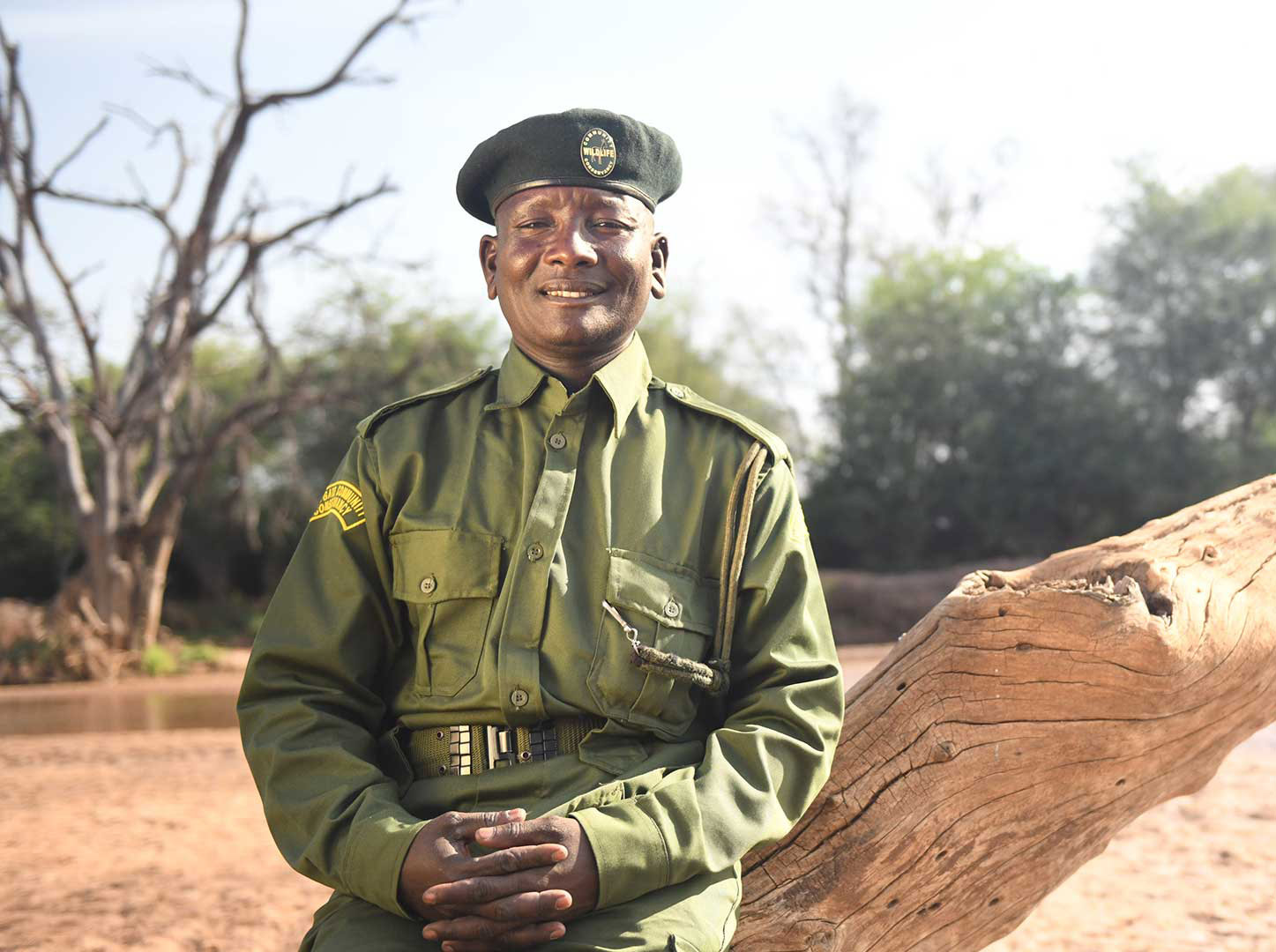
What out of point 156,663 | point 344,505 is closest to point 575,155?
point 344,505

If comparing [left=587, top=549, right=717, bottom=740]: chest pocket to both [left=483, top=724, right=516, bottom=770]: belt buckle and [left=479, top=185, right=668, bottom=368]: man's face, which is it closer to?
[left=483, top=724, right=516, bottom=770]: belt buckle

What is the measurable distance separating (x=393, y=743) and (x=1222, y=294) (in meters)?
25.0

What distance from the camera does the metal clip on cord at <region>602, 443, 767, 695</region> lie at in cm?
240

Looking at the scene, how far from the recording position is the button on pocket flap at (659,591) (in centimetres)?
246

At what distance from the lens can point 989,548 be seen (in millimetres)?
24547

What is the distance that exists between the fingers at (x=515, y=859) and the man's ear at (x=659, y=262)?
125cm

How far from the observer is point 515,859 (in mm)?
2100

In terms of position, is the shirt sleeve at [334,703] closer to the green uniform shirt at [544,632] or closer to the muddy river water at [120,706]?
the green uniform shirt at [544,632]

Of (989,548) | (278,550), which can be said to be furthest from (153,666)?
(989,548)

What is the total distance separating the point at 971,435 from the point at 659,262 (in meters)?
22.4

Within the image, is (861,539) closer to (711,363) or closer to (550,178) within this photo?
(711,363)

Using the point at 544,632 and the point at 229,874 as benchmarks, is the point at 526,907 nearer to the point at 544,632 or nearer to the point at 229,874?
the point at 544,632

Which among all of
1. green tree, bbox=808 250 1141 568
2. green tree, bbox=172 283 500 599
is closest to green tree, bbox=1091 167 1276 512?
green tree, bbox=808 250 1141 568

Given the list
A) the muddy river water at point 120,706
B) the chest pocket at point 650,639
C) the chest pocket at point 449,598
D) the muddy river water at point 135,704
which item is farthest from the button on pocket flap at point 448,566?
the muddy river water at point 120,706
